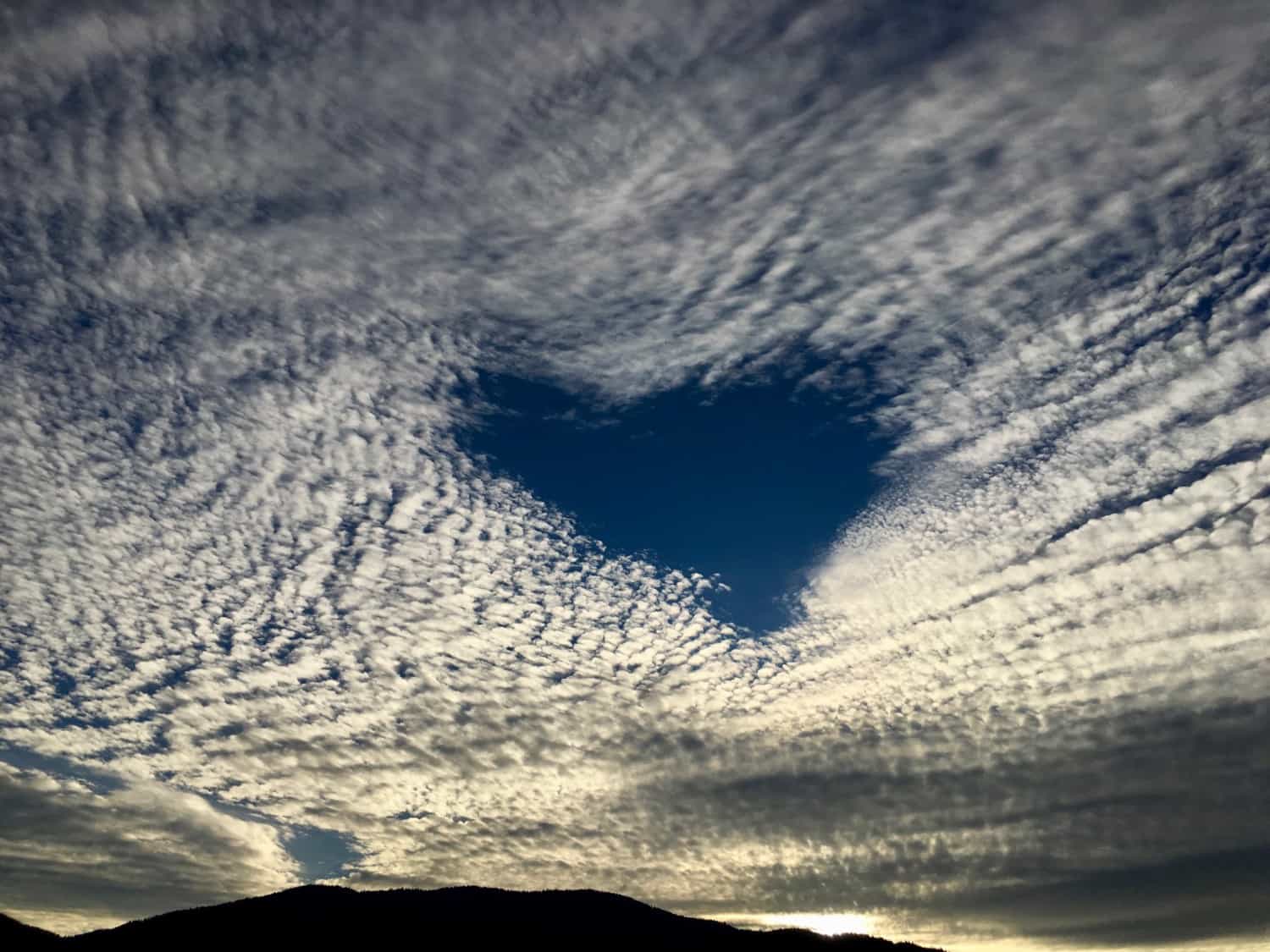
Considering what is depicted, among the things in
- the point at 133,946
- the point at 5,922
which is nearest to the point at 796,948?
the point at 133,946

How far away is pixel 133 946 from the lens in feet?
644

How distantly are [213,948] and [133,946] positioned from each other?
17.7 m

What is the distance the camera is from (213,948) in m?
199

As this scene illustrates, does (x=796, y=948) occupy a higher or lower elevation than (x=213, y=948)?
higher

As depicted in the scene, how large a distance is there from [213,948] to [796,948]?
140 metres

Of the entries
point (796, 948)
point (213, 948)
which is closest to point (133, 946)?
point (213, 948)

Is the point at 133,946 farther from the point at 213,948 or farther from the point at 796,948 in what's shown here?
the point at 796,948

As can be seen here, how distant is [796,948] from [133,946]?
156931 millimetres

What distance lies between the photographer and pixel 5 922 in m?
190

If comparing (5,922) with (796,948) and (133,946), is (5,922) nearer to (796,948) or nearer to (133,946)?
(133,946)

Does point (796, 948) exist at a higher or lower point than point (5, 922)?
higher

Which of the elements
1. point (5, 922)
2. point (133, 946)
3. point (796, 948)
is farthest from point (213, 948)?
point (796, 948)

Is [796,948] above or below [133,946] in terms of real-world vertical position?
above

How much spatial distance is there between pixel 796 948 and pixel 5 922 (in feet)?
601
